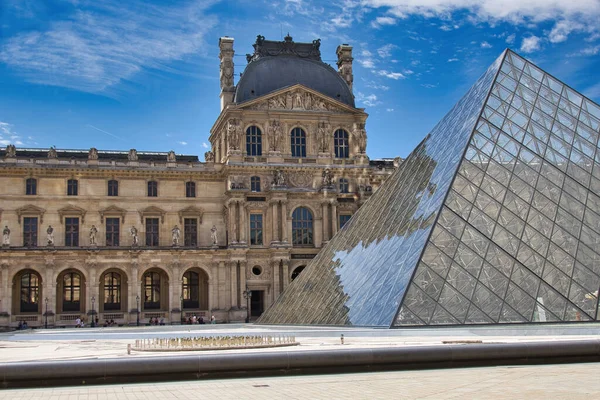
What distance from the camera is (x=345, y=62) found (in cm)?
5800

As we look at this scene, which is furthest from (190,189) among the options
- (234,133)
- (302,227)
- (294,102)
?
(294,102)

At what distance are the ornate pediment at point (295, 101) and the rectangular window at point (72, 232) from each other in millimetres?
13227

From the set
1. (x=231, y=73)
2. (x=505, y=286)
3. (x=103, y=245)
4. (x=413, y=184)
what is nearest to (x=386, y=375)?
(x=505, y=286)

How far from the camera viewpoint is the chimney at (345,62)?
188 ft

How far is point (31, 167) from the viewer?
48844 millimetres

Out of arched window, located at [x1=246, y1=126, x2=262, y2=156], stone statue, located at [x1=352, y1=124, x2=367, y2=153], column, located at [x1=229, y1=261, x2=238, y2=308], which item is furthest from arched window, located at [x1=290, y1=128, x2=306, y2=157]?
column, located at [x1=229, y1=261, x2=238, y2=308]

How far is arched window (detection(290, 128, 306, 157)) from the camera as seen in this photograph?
52.2 meters

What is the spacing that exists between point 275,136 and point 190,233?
27.6ft

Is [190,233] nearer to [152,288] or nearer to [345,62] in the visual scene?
[152,288]

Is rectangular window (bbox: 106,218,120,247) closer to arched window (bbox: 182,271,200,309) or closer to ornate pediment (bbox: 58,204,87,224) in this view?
ornate pediment (bbox: 58,204,87,224)

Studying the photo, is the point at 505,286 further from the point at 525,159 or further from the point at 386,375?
the point at 386,375

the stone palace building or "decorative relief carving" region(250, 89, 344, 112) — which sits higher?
"decorative relief carving" region(250, 89, 344, 112)

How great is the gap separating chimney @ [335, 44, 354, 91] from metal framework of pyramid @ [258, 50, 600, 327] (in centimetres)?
2594

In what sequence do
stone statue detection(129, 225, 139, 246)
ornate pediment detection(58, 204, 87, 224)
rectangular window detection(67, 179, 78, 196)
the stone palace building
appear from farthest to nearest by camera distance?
rectangular window detection(67, 179, 78, 196) < ornate pediment detection(58, 204, 87, 224) < stone statue detection(129, 225, 139, 246) < the stone palace building
